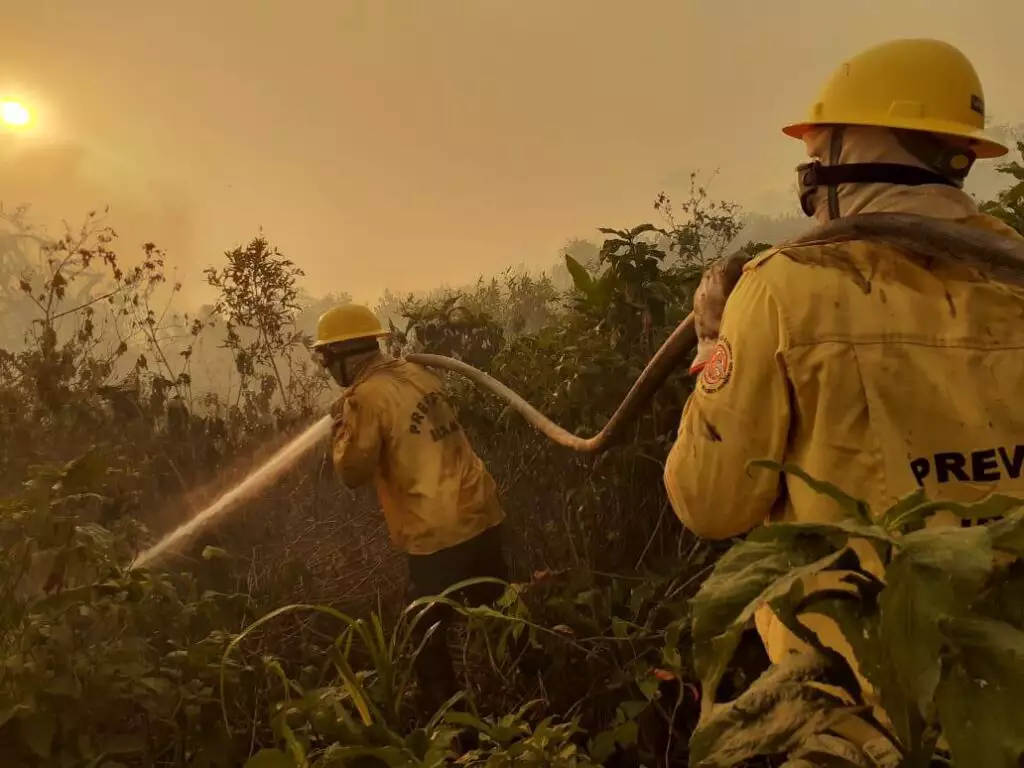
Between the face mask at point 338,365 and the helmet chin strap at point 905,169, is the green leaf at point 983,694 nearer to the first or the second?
the helmet chin strap at point 905,169

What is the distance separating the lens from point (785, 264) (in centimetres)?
129

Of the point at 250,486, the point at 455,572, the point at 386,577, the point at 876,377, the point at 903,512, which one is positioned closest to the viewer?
the point at 903,512

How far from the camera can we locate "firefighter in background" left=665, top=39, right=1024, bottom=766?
4.00 feet

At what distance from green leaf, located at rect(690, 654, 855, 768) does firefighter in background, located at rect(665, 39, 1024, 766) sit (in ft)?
1.63

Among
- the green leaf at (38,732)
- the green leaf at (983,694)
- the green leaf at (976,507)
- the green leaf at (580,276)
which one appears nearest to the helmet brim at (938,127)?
the green leaf at (976,507)

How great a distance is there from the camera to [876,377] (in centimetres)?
123

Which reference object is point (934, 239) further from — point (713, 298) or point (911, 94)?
point (713, 298)

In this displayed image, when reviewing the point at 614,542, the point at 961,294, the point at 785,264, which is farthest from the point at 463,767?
the point at 614,542

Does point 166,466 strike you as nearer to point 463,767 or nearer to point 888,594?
point 463,767

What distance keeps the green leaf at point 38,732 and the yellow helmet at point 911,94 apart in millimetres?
2163

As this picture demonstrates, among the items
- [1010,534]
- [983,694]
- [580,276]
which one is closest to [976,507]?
[1010,534]

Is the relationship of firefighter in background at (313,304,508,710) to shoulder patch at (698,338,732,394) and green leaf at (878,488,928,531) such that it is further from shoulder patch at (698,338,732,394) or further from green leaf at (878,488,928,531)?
green leaf at (878,488,928,531)

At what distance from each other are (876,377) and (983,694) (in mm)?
738

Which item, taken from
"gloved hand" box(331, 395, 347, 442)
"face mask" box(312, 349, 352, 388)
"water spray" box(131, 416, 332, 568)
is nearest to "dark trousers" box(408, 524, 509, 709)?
"gloved hand" box(331, 395, 347, 442)
